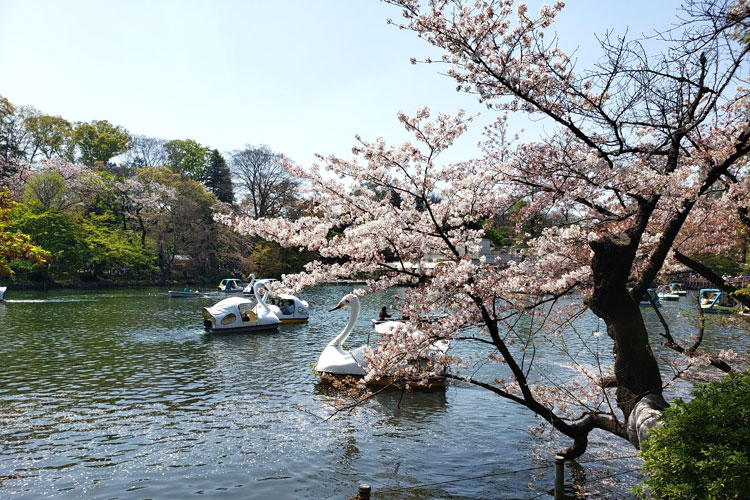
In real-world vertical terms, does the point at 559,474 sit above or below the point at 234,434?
above

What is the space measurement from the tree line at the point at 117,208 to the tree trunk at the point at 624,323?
40.9 m

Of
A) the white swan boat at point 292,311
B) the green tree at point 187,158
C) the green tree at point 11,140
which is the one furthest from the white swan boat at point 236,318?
the green tree at point 187,158

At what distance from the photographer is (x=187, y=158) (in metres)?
74.3

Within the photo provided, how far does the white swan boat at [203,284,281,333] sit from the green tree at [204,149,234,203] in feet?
159

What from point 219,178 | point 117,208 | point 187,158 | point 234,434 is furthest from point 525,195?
point 187,158

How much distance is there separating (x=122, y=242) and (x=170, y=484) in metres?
49.2

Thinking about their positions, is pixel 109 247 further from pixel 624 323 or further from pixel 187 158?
pixel 624 323

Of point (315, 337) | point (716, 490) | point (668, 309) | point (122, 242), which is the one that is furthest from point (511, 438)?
point (122, 242)

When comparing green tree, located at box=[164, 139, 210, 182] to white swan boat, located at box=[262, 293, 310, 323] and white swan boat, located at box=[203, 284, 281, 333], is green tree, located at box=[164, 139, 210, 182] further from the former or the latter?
white swan boat, located at box=[203, 284, 281, 333]

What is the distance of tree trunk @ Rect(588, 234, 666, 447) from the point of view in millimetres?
6297

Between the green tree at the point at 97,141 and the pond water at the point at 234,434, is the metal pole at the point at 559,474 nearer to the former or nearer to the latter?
the pond water at the point at 234,434

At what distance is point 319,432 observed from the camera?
10227 millimetres

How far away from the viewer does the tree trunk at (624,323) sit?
6.30m

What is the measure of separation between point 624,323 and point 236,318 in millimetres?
20325
